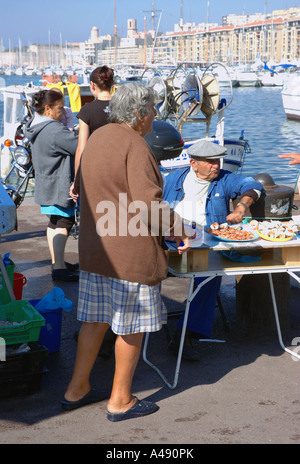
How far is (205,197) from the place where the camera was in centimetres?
448

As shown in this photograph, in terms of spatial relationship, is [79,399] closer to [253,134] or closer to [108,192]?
[108,192]

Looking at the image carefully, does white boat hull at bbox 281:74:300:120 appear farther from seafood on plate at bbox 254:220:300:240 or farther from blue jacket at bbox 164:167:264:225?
seafood on plate at bbox 254:220:300:240

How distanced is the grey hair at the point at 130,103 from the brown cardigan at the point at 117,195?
0.06 metres

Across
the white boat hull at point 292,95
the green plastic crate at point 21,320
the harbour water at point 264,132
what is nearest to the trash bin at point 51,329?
the green plastic crate at point 21,320

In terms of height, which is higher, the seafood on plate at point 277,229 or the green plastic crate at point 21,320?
the seafood on plate at point 277,229

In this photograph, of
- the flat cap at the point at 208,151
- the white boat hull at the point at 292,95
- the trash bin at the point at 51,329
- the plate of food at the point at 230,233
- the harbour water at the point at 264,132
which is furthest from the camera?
the white boat hull at the point at 292,95

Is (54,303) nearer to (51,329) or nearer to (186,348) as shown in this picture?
(51,329)

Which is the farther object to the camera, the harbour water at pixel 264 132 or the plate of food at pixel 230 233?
the harbour water at pixel 264 132

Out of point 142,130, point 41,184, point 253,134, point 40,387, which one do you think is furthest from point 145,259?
point 253,134

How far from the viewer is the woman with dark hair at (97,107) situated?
5500 millimetres

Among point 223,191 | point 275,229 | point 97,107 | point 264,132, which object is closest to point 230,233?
point 275,229

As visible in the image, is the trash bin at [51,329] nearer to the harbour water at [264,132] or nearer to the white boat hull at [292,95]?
the harbour water at [264,132]

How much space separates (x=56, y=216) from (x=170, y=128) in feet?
4.96

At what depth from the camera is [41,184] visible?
19.0 ft
